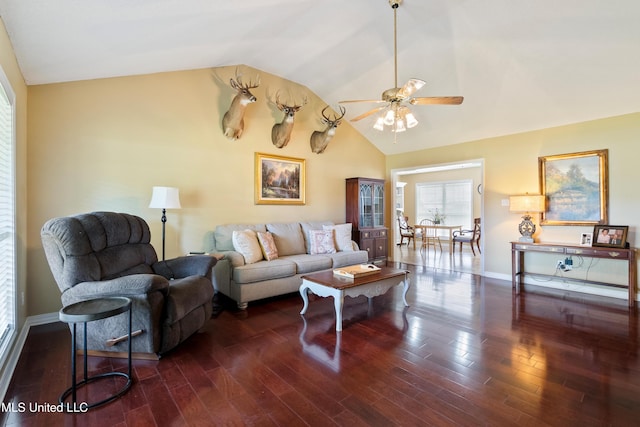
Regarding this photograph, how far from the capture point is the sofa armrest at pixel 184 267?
2992 millimetres

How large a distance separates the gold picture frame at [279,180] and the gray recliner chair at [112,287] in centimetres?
229

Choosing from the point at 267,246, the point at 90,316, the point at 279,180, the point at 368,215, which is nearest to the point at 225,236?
the point at 267,246

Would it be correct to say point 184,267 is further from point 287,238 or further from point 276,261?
point 287,238

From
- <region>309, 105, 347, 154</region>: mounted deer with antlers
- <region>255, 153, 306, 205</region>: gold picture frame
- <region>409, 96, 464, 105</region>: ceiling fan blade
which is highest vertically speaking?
<region>309, 105, 347, 154</region>: mounted deer with antlers

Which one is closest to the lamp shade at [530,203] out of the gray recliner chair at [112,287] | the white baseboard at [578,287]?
the white baseboard at [578,287]

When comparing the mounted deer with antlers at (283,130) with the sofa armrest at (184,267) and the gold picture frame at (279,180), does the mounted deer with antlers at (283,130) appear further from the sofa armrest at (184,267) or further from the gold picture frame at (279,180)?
the sofa armrest at (184,267)

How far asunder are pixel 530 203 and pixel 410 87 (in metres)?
2.99

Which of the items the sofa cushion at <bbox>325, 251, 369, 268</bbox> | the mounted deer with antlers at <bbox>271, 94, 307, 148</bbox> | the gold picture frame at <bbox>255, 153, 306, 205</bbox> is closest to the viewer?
the sofa cushion at <bbox>325, 251, 369, 268</bbox>

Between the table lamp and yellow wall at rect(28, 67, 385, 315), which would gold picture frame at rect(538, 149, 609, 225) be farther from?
yellow wall at rect(28, 67, 385, 315)

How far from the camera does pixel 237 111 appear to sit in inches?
163

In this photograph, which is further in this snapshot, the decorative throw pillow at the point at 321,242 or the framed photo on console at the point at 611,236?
the decorative throw pillow at the point at 321,242

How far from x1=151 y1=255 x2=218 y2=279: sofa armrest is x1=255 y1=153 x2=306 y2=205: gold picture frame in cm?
179

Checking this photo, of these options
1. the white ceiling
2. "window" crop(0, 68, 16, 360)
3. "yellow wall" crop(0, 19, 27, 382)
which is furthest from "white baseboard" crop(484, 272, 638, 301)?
"yellow wall" crop(0, 19, 27, 382)

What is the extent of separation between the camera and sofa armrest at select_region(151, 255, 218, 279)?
2.99 metres
